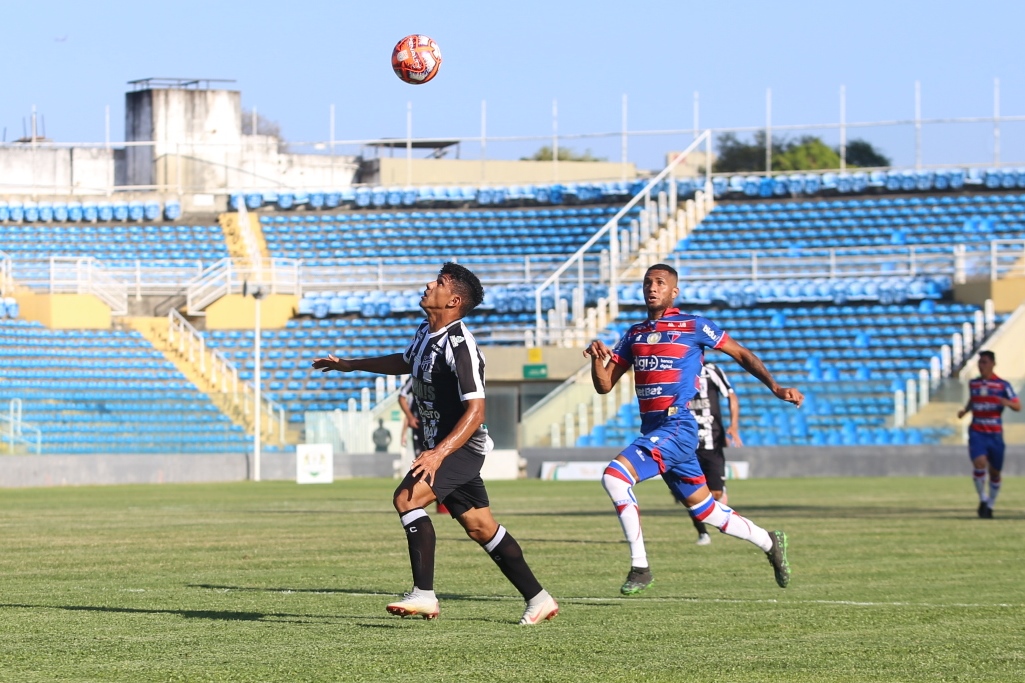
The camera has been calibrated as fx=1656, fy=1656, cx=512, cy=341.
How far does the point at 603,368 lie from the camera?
428 inches

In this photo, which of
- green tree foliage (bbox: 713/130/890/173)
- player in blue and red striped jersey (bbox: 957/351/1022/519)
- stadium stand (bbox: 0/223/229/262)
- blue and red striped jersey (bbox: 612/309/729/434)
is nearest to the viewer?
blue and red striped jersey (bbox: 612/309/729/434)

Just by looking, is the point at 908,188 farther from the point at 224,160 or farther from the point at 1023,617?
the point at 1023,617

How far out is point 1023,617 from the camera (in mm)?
9469

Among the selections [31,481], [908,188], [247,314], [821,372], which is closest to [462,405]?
[31,481]

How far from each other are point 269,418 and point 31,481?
773 cm

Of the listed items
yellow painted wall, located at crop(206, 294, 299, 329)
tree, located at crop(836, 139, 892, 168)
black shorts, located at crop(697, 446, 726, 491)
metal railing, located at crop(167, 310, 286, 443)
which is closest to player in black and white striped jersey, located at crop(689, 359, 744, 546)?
black shorts, located at crop(697, 446, 726, 491)

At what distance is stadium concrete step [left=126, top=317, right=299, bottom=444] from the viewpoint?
40344mm

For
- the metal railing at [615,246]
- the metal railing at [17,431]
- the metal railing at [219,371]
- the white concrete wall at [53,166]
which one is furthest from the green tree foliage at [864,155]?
the metal railing at [17,431]

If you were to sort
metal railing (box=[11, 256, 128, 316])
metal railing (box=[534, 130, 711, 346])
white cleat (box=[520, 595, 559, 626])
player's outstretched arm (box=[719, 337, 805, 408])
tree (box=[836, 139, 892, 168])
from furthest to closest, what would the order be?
tree (box=[836, 139, 892, 168]) → metal railing (box=[11, 256, 128, 316]) → metal railing (box=[534, 130, 711, 346]) → player's outstretched arm (box=[719, 337, 805, 408]) → white cleat (box=[520, 595, 559, 626])

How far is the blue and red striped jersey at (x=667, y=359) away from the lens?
1104cm

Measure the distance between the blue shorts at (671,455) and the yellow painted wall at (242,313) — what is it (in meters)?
37.4

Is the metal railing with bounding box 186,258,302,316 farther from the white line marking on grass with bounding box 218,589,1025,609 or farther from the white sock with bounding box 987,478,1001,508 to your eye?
the white line marking on grass with bounding box 218,589,1025,609

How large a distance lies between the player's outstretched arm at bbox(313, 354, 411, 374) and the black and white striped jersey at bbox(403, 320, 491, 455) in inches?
8.6

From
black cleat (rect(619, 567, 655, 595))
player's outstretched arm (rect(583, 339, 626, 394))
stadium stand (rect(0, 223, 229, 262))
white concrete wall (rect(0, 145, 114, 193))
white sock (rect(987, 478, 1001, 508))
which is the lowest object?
white sock (rect(987, 478, 1001, 508))
